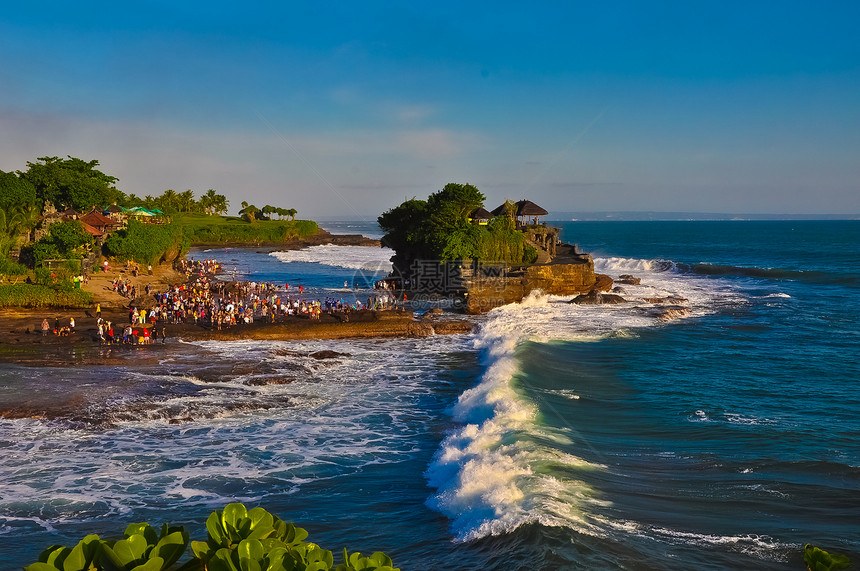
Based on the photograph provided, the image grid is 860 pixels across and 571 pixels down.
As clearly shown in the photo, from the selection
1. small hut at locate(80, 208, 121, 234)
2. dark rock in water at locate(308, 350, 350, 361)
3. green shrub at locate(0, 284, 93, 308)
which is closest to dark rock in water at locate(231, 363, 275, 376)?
dark rock in water at locate(308, 350, 350, 361)

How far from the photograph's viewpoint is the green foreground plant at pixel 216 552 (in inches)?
140

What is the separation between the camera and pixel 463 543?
11.4m

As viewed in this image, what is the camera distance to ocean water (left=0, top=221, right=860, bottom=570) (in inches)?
458

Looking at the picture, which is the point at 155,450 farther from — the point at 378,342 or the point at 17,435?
the point at 378,342

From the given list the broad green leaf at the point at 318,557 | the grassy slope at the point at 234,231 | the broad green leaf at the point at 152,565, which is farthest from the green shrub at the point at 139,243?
the broad green leaf at the point at 318,557

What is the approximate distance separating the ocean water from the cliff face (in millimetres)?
9193

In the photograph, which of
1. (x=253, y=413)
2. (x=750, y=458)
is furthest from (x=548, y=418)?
(x=253, y=413)

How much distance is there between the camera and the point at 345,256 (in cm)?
8556

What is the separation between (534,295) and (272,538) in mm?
38788

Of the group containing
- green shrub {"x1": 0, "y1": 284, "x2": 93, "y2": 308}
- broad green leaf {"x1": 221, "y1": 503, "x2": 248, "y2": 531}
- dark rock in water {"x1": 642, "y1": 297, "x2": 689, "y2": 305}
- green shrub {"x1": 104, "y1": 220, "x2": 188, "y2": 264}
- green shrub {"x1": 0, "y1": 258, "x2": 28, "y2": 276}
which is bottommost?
dark rock in water {"x1": 642, "y1": 297, "x2": 689, "y2": 305}

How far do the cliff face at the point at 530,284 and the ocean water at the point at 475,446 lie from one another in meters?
9.19

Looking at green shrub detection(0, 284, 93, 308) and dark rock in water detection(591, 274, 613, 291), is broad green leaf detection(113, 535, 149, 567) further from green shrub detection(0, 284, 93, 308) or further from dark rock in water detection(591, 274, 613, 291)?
dark rock in water detection(591, 274, 613, 291)

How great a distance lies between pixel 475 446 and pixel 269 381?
9.78 meters

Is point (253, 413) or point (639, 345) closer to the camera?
point (253, 413)
